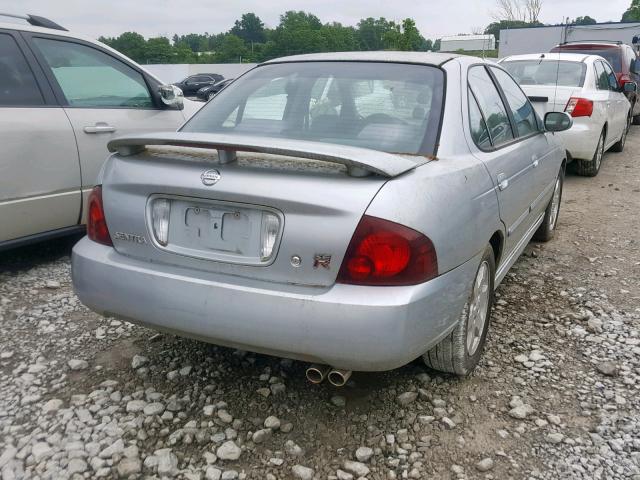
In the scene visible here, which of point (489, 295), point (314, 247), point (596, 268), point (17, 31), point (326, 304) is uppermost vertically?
point (17, 31)

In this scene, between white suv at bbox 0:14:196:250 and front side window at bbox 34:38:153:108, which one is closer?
white suv at bbox 0:14:196:250

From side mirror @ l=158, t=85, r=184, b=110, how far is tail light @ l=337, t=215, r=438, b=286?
329 cm

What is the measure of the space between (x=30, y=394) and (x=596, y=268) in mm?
3794

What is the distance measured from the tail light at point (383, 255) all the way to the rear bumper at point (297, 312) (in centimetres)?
3

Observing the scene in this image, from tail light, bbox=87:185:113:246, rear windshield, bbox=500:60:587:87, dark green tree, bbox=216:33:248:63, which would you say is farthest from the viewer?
dark green tree, bbox=216:33:248:63

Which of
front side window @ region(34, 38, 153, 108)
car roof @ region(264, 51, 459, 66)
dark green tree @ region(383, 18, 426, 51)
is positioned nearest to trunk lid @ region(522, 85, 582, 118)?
car roof @ region(264, 51, 459, 66)

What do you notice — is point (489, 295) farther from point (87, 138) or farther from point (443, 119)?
point (87, 138)

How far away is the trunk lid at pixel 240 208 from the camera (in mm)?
2016

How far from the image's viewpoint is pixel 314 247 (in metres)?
2.02

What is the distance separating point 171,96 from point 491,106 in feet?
9.00

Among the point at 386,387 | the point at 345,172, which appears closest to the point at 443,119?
the point at 345,172

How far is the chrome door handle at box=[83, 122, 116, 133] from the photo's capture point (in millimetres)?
4148

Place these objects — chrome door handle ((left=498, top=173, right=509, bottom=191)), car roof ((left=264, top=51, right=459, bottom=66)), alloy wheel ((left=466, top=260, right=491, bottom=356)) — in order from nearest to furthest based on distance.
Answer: alloy wheel ((left=466, top=260, right=491, bottom=356)), chrome door handle ((left=498, top=173, right=509, bottom=191)), car roof ((left=264, top=51, right=459, bottom=66))

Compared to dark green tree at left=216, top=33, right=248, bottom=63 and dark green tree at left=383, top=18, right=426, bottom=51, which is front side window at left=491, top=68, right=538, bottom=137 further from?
dark green tree at left=216, top=33, right=248, bottom=63
